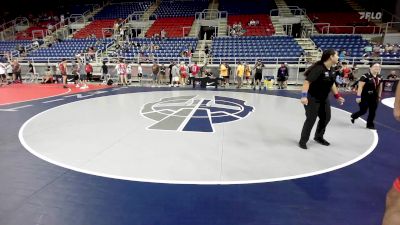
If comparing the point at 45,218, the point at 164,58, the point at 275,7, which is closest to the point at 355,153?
the point at 45,218

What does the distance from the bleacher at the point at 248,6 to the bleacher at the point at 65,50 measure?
12.7m

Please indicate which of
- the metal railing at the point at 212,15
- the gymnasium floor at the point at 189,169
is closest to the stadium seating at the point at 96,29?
the metal railing at the point at 212,15

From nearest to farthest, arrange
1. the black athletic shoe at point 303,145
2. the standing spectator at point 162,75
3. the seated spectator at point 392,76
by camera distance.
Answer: the black athletic shoe at point 303,145, the seated spectator at point 392,76, the standing spectator at point 162,75

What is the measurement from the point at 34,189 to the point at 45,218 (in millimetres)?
931

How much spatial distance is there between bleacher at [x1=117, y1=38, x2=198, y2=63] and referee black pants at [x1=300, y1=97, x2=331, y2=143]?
1405cm

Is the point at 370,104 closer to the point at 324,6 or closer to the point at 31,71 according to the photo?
the point at 31,71

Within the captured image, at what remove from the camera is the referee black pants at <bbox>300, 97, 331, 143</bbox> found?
5477 mm

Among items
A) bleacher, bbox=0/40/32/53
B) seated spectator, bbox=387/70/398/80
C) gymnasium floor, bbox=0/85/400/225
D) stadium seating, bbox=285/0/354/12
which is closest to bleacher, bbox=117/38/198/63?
bleacher, bbox=0/40/32/53

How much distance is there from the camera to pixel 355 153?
552 centimetres

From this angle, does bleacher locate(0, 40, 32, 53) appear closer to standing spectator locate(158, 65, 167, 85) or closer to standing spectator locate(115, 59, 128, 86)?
standing spectator locate(115, 59, 128, 86)

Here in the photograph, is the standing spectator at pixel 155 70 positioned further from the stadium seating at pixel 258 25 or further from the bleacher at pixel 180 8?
the bleacher at pixel 180 8

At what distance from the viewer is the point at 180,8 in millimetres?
29969

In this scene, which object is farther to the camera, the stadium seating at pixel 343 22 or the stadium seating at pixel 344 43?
the stadium seating at pixel 343 22

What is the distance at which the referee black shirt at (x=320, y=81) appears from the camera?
17.4ft
